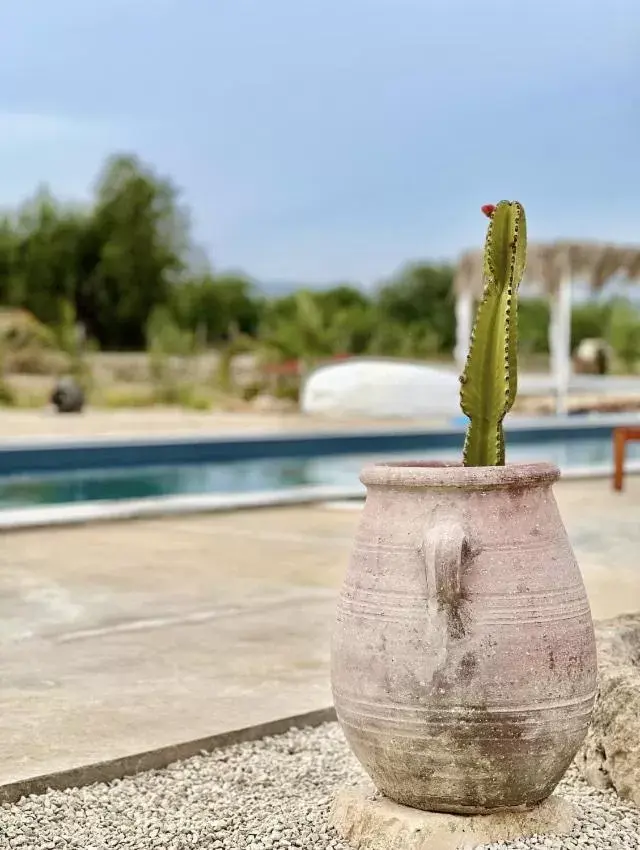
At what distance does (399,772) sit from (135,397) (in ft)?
71.1

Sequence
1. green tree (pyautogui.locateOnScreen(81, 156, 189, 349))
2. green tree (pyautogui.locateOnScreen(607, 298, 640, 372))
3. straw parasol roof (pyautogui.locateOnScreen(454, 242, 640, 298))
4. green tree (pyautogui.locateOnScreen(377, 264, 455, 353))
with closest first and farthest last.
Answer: straw parasol roof (pyautogui.locateOnScreen(454, 242, 640, 298)), green tree (pyautogui.locateOnScreen(607, 298, 640, 372)), green tree (pyautogui.locateOnScreen(81, 156, 189, 349)), green tree (pyautogui.locateOnScreen(377, 264, 455, 353))

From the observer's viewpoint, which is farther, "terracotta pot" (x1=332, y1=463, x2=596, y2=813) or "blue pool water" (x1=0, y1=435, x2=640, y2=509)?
"blue pool water" (x1=0, y1=435, x2=640, y2=509)

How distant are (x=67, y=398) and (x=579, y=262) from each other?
27.0ft

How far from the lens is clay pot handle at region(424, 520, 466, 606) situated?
6.97ft

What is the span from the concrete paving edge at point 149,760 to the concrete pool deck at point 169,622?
0.03 metres

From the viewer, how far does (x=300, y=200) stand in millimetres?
107125

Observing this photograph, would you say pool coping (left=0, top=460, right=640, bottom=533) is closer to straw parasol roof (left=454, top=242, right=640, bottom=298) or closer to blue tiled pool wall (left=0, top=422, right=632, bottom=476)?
blue tiled pool wall (left=0, top=422, right=632, bottom=476)

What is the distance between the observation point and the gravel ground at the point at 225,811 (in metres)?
2.36

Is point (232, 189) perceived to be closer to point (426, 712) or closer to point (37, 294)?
point (37, 294)

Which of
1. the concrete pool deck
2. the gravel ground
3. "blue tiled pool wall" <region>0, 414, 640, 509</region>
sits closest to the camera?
the gravel ground

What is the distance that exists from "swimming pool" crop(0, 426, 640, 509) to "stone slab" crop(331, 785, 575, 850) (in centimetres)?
648

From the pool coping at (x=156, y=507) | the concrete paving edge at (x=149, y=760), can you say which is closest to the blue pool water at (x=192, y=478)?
the pool coping at (x=156, y=507)

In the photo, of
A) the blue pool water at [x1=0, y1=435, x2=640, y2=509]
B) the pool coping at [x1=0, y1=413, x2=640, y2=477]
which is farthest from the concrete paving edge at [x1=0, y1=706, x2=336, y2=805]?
the pool coping at [x1=0, y1=413, x2=640, y2=477]

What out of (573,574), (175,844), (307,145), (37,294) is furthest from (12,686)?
(307,145)
